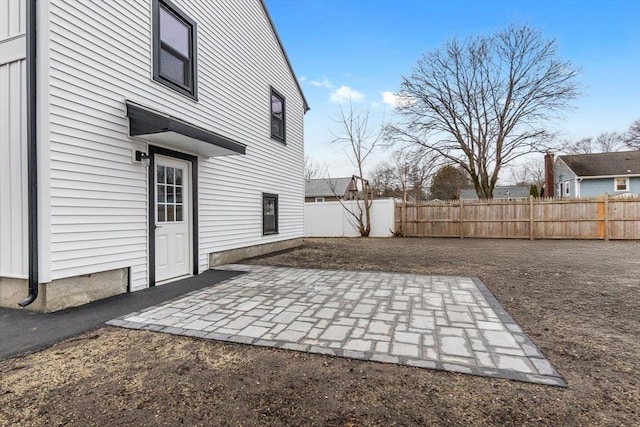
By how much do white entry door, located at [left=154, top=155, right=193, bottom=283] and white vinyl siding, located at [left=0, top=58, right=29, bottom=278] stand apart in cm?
160

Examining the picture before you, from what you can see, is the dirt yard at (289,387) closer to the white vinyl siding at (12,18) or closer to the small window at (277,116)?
the white vinyl siding at (12,18)

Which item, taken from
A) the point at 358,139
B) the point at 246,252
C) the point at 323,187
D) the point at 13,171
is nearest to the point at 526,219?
the point at 358,139

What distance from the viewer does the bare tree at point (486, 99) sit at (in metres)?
17.5

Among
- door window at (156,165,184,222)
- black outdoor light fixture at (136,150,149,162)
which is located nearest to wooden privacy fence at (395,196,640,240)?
door window at (156,165,184,222)

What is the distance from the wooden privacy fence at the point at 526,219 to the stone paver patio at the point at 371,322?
978cm

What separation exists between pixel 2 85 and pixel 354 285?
5325 mm

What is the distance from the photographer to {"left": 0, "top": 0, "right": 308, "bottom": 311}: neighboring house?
11.9 feet

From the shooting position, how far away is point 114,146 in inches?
173

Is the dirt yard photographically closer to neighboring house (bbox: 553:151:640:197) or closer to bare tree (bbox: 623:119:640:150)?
neighboring house (bbox: 553:151:640:197)

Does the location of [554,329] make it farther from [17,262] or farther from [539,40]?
[539,40]

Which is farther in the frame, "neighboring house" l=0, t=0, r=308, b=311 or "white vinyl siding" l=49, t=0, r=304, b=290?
"white vinyl siding" l=49, t=0, r=304, b=290

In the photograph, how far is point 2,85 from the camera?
388 cm

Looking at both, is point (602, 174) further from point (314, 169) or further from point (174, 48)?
point (174, 48)

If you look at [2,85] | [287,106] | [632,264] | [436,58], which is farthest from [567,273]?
[436,58]
